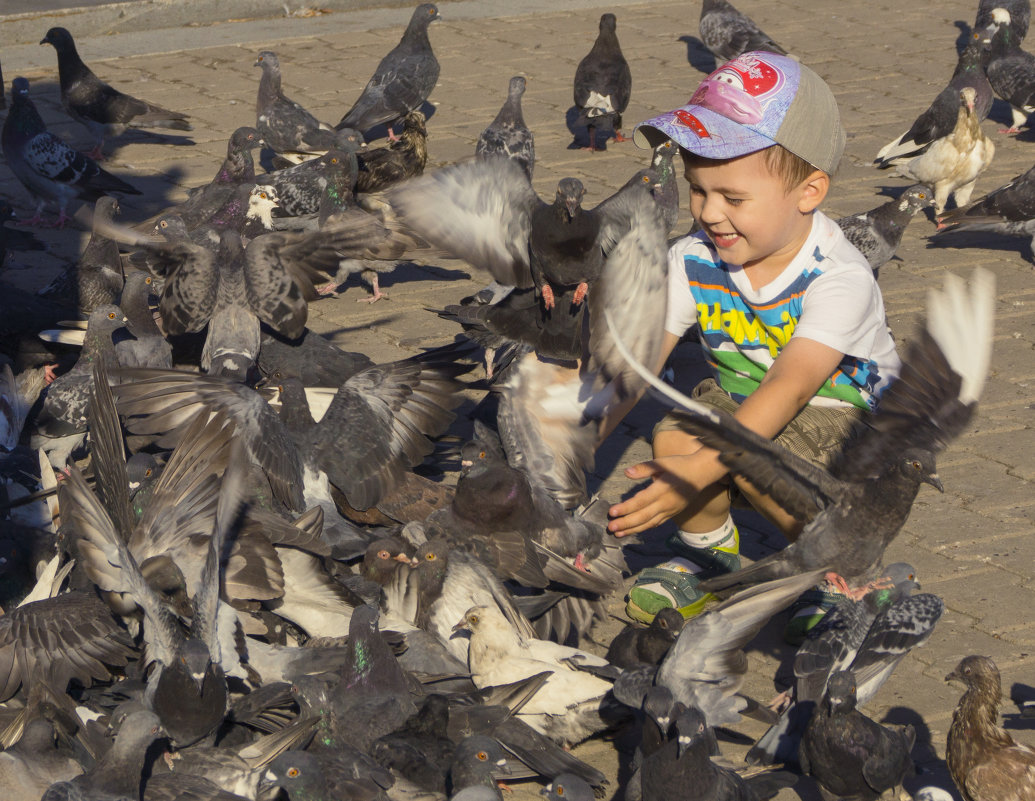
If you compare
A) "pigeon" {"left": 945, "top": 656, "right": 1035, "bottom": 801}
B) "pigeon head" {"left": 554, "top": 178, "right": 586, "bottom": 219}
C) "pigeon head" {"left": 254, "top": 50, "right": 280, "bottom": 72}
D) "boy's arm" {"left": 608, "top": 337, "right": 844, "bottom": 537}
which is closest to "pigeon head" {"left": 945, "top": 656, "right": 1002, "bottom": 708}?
"pigeon" {"left": 945, "top": 656, "right": 1035, "bottom": 801}

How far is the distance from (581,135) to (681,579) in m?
6.94

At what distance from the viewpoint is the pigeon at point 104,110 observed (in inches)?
441

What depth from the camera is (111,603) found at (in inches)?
187

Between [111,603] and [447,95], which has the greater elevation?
[111,603]

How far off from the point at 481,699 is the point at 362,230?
4208mm

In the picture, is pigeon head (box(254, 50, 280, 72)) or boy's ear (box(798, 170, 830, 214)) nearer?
boy's ear (box(798, 170, 830, 214))

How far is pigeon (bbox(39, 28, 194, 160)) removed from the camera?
1120cm

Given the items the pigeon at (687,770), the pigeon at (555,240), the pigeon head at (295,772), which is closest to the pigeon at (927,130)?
the pigeon at (555,240)

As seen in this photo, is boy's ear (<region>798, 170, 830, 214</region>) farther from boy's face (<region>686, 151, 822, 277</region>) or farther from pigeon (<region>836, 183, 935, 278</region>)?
pigeon (<region>836, 183, 935, 278</region>)

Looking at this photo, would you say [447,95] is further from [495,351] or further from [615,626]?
[615,626]

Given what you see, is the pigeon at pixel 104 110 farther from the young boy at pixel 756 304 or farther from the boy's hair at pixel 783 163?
the boy's hair at pixel 783 163

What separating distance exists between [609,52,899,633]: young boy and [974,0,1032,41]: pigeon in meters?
8.46

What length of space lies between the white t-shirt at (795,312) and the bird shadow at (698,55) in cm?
836

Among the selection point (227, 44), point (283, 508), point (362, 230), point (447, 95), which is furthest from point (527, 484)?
point (227, 44)
